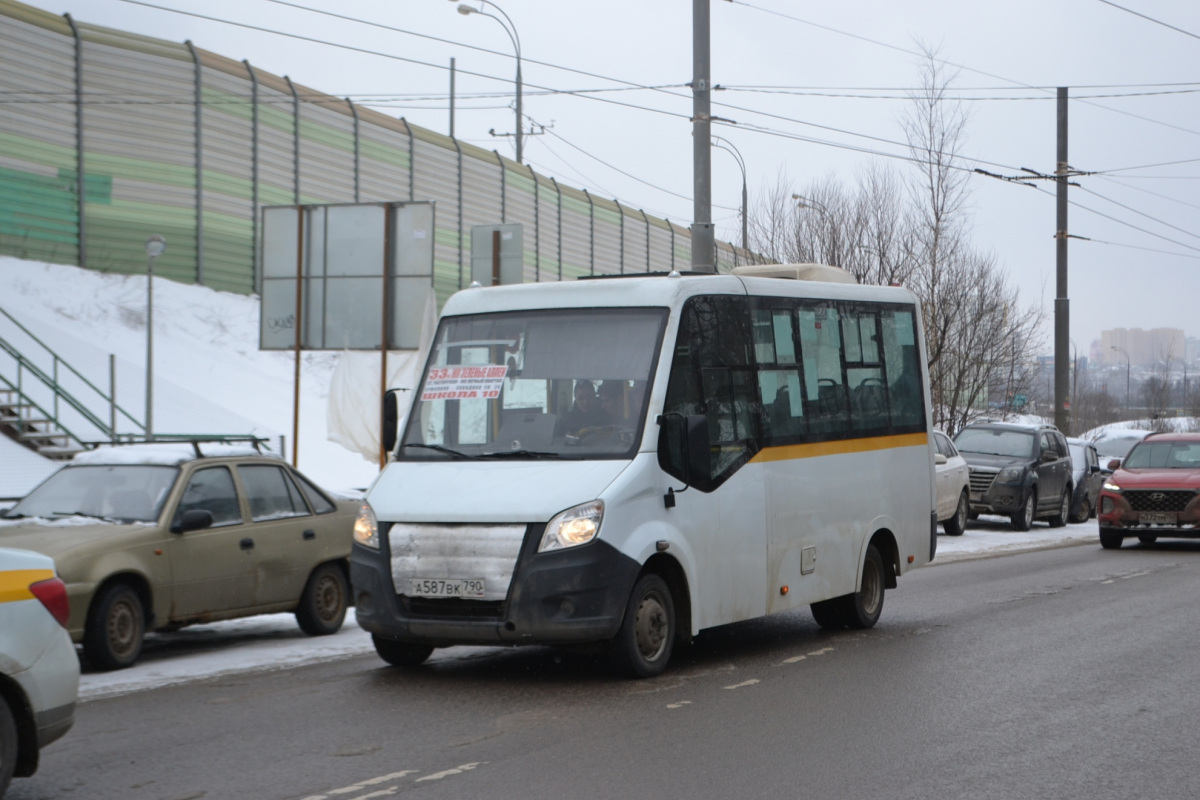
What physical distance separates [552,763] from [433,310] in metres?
11.2

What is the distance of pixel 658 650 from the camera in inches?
354

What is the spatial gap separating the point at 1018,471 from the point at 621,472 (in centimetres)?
1895

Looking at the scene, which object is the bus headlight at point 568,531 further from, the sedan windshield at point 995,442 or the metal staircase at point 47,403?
the sedan windshield at point 995,442

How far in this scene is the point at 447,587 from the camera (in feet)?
27.8

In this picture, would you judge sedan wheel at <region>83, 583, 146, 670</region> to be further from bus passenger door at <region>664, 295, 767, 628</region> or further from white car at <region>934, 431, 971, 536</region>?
white car at <region>934, 431, 971, 536</region>

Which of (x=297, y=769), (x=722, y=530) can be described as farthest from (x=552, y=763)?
(x=722, y=530)

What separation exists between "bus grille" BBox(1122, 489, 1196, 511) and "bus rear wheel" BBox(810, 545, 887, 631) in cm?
1119

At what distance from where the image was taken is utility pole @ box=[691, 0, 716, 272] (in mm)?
17125

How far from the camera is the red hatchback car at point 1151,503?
69.3 ft

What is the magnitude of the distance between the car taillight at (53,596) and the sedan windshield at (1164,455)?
19677 mm

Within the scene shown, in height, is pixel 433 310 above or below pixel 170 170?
below

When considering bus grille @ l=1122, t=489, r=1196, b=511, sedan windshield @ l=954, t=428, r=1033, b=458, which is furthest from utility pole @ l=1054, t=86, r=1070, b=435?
bus grille @ l=1122, t=489, r=1196, b=511

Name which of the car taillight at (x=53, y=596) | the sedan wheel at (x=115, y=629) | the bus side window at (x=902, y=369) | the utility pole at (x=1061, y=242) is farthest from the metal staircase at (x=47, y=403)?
the utility pole at (x=1061, y=242)

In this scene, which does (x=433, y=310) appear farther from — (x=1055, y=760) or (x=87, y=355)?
(x=87, y=355)
